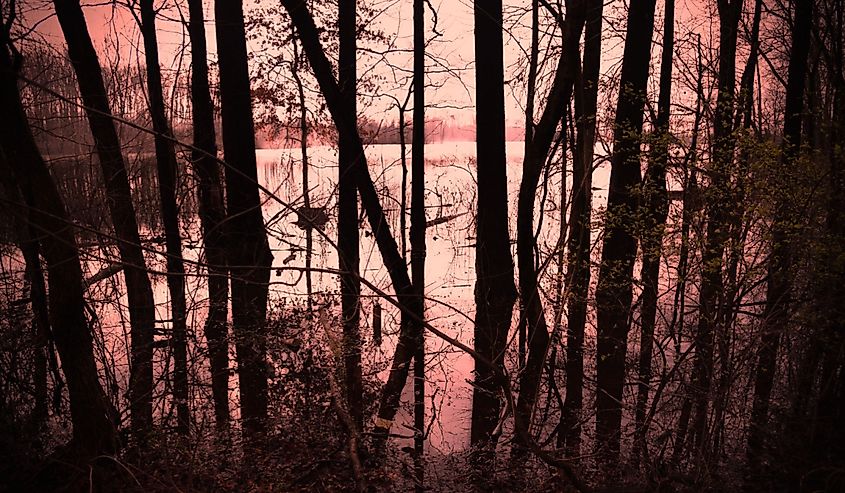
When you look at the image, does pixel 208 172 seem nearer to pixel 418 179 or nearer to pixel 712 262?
pixel 418 179

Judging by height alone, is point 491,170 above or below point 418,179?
above

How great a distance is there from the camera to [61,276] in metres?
4.39

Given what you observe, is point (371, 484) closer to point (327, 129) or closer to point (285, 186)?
point (327, 129)

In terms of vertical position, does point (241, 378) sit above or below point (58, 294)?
below

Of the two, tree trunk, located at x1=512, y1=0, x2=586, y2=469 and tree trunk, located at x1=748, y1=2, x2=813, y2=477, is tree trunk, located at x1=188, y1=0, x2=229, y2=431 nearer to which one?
tree trunk, located at x1=512, y1=0, x2=586, y2=469

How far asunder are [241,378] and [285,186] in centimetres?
1687

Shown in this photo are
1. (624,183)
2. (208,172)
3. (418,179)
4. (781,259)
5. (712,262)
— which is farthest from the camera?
(418,179)

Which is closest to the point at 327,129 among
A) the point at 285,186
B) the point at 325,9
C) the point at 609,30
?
the point at 325,9

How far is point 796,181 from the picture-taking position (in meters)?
5.59

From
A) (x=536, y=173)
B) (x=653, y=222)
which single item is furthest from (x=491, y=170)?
(x=653, y=222)

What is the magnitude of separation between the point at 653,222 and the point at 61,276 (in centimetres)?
579

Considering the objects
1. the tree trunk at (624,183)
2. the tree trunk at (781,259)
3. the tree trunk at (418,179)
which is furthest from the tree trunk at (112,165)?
the tree trunk at (781,259)

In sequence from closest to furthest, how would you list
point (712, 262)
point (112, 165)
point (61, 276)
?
point (61, 276)
point (712, 262)
point (112, 165)

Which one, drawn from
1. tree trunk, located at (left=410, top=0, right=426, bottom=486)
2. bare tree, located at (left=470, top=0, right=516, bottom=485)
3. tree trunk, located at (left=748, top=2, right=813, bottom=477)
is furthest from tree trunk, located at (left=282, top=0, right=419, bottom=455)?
tree trunk, located at (left=748, top=2, right=813, bottom=477)
